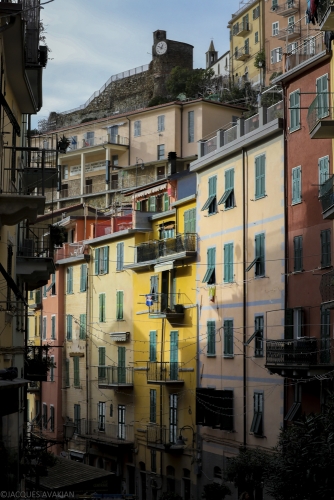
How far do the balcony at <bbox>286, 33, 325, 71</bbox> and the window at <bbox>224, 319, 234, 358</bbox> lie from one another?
11034 mm

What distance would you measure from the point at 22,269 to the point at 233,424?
15.6 m

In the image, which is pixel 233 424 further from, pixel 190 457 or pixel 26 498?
pixel 26 498

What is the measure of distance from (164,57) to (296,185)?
76387 millimetres

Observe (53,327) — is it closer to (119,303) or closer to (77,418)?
(77,418)

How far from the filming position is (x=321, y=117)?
1332 inches

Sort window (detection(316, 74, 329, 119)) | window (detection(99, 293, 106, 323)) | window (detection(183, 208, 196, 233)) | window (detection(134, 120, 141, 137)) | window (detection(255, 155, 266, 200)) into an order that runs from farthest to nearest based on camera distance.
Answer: window (detection(134, 120, 141, 137)), window (detection(99, 293, 106, 323)), window (detection(183, 208, 196, 233)), window (detection(255, 155, 266, 200)), window (detection(316, 74, 329, 119))

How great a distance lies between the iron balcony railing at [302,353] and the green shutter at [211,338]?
7.86 m

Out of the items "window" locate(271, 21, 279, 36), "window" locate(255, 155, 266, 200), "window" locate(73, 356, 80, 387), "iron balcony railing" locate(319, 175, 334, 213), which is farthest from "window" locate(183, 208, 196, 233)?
"window" locate(271, 21, 279, 36)

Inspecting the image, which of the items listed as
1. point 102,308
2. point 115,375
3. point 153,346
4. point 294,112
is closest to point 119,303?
point 102,308

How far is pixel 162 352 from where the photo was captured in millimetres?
49469

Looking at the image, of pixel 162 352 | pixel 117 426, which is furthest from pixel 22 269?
pixel 117 426

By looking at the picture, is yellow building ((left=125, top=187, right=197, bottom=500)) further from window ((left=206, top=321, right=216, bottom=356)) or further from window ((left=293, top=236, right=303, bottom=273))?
window ((left=293, top=236, right=303, bottom=273))

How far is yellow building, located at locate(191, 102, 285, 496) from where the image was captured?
3888cm

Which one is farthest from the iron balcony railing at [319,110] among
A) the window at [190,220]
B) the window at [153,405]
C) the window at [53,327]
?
the window at [53,327]
